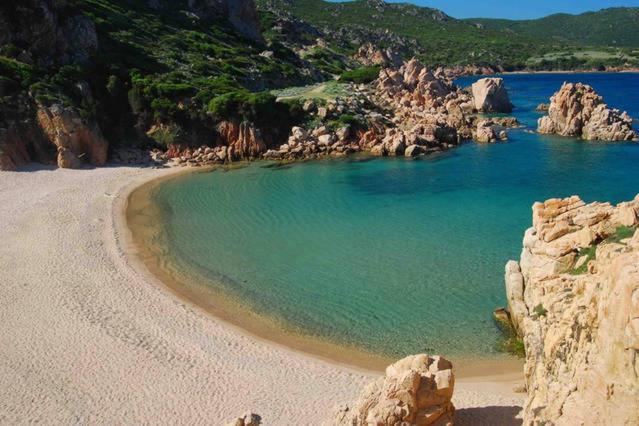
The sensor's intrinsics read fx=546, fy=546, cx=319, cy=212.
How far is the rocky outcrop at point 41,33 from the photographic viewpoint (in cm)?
4541

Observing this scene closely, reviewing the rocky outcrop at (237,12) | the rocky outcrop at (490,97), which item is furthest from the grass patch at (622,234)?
the rocky outcrop at (237,12)

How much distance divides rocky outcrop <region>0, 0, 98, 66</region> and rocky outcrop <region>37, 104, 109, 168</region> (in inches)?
290

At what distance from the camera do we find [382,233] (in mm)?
27281

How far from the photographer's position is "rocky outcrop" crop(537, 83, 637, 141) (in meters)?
53.0

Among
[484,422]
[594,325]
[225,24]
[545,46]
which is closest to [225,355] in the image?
[484,422]

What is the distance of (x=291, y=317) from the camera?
19.3 meters

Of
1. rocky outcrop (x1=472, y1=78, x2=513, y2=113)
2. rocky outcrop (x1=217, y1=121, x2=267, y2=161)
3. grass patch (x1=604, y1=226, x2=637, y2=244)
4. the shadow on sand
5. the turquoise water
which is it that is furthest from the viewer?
rocky outcrop (x1=472, y1=78, x2=513, y2=113)

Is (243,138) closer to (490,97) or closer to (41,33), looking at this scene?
(41,33)

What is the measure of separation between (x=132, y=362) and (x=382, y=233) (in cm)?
1450

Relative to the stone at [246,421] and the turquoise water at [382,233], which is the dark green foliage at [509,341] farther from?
the stone at [246,421]

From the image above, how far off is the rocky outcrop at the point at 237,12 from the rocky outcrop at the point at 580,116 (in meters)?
50.4

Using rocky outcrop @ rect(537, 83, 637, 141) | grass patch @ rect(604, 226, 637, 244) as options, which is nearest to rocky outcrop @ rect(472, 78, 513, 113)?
rocky outcrop @ rect(537, 83, 637, 141)

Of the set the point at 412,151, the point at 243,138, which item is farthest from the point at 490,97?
the point at 243,138

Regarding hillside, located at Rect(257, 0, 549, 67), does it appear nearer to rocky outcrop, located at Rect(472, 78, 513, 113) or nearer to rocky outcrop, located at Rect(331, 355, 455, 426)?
rocky outcrop, located at Rect(472, 78, 513, 113)
